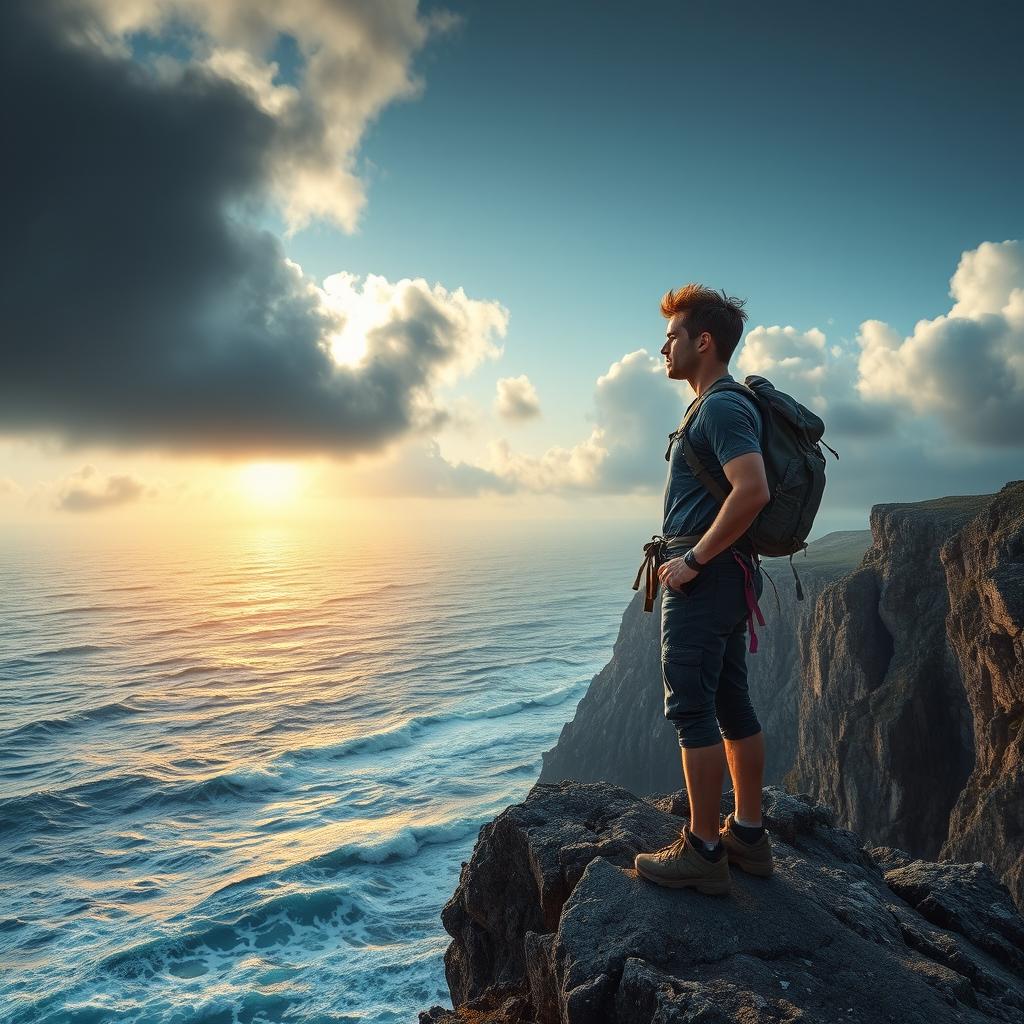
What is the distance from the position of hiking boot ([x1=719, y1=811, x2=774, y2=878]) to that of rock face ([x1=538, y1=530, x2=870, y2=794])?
35631 mm

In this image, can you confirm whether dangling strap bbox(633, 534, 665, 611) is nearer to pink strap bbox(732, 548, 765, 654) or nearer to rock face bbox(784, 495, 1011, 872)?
pink strap bbox(732, 548, 765, 654)

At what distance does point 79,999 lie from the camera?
17.7 metres

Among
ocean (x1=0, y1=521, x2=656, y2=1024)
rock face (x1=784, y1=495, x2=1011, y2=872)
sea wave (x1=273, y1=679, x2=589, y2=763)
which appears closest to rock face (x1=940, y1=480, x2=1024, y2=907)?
rock face (x1=784, y1=495, x2=1011, y2=872)

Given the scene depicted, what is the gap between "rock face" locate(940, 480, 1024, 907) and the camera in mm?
12953

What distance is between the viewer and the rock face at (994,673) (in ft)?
42.5

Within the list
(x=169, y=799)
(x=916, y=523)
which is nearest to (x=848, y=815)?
(x=916, y=523)

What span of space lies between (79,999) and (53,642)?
63111 millimetres

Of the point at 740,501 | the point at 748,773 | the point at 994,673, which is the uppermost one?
the point at 740,501

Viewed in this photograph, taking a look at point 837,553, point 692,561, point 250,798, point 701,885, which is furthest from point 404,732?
point 692,561

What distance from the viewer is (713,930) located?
384cm

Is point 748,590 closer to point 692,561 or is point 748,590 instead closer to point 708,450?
point 692,561

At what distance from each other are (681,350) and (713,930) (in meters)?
3.83

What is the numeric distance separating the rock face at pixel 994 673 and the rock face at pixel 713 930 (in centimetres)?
914

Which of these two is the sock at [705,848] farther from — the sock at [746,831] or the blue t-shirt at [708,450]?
the blue t-shirt at [708,450]
